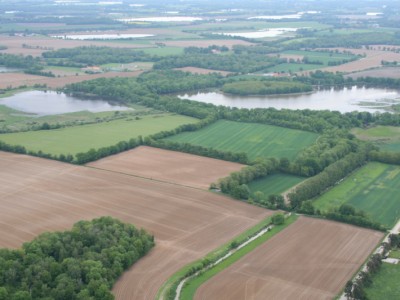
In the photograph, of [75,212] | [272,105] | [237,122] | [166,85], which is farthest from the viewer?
[166,85]

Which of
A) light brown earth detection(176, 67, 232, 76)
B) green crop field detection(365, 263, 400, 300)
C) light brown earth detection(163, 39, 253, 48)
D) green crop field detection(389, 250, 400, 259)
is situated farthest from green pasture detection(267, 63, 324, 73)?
green crop field detection(365, 263, 400, 300)

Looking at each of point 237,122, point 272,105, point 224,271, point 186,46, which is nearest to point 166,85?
point 272,105

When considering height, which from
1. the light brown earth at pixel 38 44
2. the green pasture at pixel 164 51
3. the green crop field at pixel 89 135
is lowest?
the green crop field at pixel 89 135

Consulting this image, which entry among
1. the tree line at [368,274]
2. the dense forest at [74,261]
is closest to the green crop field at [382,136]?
the tree line at [368,274]

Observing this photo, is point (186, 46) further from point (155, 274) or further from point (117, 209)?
point (155, 274)

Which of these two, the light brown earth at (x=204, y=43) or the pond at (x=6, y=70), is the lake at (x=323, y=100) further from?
the light brown earth at (x=204, y=43)

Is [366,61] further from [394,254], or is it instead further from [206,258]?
[206,258]

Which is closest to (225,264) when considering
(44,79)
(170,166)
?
(170,166)
